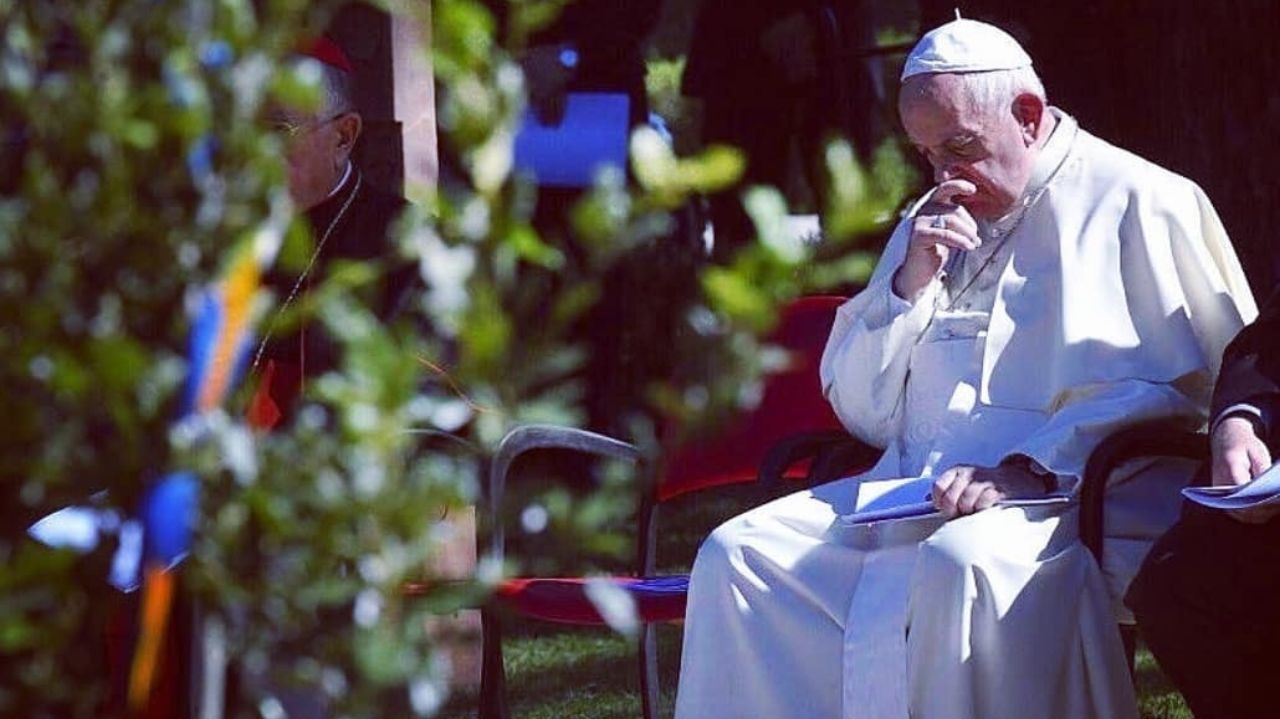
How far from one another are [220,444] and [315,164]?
387cm

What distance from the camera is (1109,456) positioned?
4.69 meters

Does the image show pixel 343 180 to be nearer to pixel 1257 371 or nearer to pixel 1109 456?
pixel 1109 456

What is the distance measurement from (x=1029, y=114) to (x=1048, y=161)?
0.10 metres

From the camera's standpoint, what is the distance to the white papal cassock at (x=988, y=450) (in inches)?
185

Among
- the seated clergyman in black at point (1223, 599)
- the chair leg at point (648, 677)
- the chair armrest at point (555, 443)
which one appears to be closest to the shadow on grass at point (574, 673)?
the chair leg at point (648, 677)

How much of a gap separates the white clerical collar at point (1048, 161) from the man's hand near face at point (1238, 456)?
761 mm

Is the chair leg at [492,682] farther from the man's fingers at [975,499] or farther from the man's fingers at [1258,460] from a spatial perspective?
the man's fingers at [1258,460]

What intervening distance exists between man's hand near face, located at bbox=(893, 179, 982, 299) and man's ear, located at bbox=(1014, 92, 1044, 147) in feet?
0.51

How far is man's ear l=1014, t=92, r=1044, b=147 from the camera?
16.7 feet

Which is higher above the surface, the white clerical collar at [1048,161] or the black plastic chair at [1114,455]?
the white clerical collar at [1048,161]

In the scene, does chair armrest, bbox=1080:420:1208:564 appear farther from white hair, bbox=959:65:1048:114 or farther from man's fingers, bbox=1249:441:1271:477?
white hair, bbox=959:65:1048:114

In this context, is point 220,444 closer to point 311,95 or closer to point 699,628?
point 311,95

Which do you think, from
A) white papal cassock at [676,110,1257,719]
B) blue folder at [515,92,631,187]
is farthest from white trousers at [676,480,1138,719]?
blue folder at [515,92,631,187]

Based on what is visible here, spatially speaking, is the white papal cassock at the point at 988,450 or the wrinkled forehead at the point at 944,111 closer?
the white papal cassock at the point at 988,450
